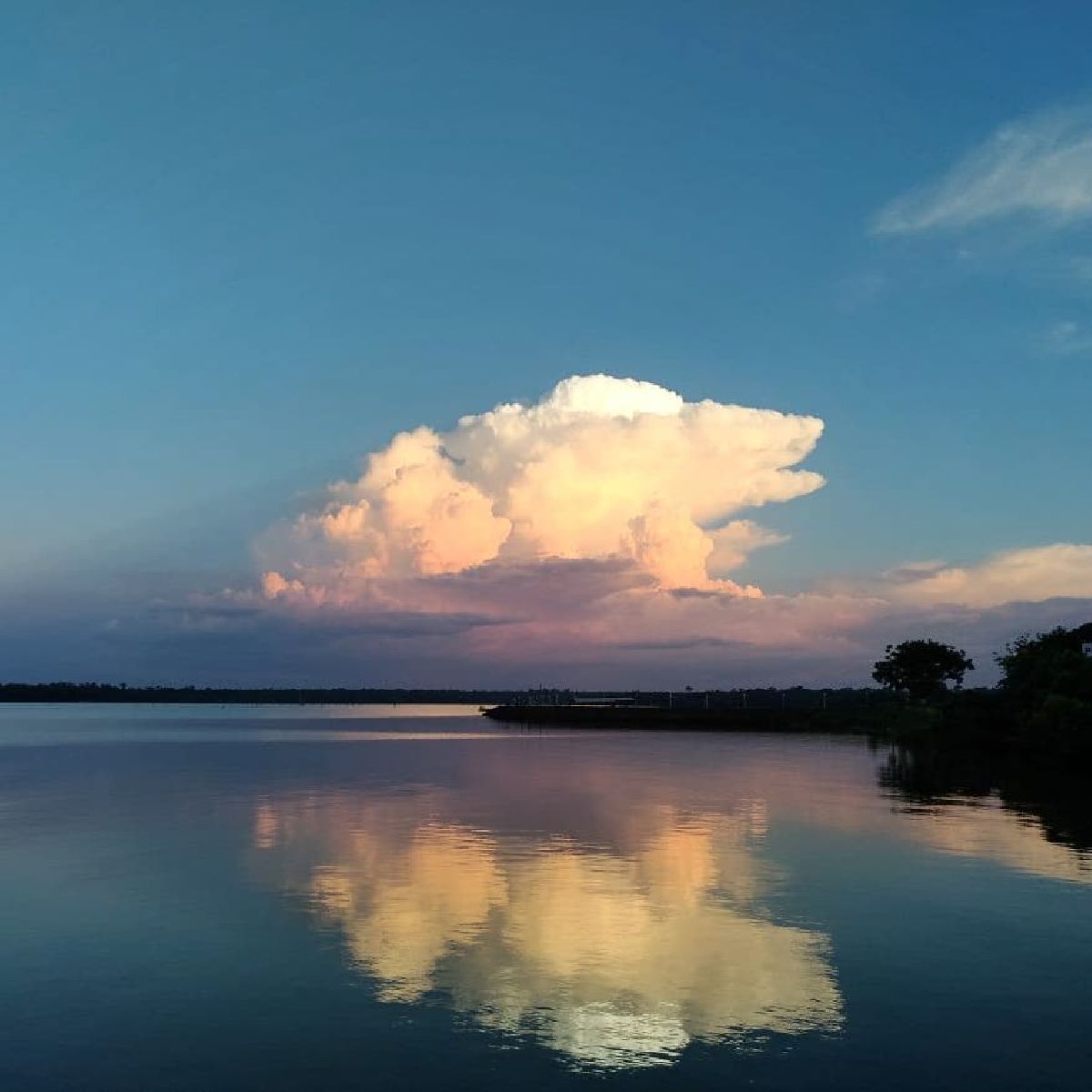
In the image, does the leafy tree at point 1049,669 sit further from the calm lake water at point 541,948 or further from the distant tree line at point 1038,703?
the calm lake water at point 541,948

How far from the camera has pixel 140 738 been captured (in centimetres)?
16575

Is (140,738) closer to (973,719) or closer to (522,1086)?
(973,719)

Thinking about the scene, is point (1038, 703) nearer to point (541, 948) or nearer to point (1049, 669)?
point (1049, 669)

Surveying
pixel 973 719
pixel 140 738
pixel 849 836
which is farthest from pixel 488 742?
pixel 849 836

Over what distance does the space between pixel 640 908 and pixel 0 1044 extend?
1900 cm

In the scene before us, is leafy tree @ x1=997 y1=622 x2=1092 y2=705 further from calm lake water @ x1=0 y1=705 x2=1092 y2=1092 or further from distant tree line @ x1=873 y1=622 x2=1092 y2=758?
calm lake water @ x1=0 y1=705 x2=1092 y2=1092

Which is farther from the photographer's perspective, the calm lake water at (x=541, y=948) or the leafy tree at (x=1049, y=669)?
the leafy tree at (x=1049, y=669)

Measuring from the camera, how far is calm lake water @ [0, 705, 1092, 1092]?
67.1ft

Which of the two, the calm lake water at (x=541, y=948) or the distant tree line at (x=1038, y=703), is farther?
the distant tree line at (x=1038, y=703)

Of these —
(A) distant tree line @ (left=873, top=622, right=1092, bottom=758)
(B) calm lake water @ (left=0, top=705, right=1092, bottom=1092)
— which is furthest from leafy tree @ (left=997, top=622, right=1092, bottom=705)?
(B) calm lake water @ (left=0, top=705, right=1092, bottom=1092)

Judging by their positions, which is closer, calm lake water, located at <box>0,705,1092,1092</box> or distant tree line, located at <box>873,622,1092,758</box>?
calm lake water, located at <box>0,705,1092,1092</box>

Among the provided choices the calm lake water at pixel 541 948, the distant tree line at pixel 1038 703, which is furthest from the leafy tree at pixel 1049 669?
the calm lake water at pixel 541 948

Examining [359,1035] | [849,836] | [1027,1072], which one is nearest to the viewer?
[1027,1072]

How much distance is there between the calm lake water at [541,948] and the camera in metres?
20.5
